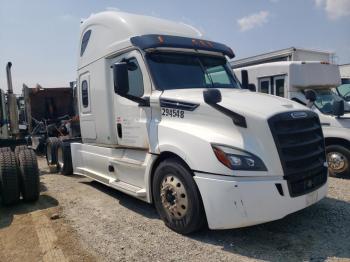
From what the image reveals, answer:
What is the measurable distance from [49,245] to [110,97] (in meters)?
2.69

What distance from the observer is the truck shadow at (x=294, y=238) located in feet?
13.0

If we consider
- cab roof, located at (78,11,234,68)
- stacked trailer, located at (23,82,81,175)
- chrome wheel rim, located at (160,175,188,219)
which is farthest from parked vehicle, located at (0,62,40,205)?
stacked trailer, located at (23,82,81,175)

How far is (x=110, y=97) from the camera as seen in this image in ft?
20.2

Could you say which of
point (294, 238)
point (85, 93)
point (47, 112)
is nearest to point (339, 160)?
point (294, 238)

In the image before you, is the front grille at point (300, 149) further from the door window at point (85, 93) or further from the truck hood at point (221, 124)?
the door window at point (85, 93)

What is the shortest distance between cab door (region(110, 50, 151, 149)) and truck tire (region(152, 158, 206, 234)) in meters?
0.67

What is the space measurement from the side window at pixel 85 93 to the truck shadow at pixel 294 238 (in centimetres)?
386

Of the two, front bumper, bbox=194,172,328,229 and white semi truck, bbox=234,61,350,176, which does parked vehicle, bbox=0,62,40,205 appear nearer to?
front bumper, bbox=194,172,328,229

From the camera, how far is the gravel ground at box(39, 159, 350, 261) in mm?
3988

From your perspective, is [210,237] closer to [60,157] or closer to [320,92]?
[320,92]

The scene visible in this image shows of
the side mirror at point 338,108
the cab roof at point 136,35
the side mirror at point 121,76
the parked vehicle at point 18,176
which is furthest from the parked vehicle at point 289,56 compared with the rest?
the parked vehicle at point 18,176

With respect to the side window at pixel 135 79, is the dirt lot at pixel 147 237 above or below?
below

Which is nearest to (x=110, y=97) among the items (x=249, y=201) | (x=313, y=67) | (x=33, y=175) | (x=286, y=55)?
(x=33, y=175)

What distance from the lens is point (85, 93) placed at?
7234mm
